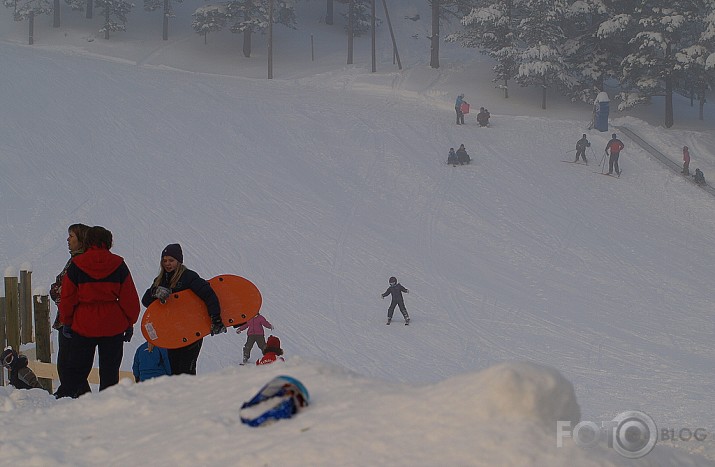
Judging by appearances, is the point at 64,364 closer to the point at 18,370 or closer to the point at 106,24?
the point at 18,370

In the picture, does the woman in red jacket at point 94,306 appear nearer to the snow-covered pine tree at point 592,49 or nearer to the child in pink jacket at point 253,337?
the child in pink jacket at point 253,337

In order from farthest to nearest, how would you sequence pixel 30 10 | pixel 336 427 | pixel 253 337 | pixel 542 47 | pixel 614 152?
pixel 30 10 < pixel 542 47 < pixel 614 152 < pixel 253 337 < pixel 336 427

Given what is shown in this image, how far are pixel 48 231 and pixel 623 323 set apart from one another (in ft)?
42.2

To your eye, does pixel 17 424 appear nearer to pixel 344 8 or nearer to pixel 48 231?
pixel 48 231

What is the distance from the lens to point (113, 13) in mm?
48969

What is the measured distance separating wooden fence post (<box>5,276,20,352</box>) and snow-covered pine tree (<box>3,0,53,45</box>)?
43.1m

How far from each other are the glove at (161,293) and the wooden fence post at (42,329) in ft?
8.23

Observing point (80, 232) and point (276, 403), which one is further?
point (80, 232)

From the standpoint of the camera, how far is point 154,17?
53188 mm

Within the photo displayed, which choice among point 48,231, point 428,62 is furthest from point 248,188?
point 428,62

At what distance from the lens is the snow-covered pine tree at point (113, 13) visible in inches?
1874

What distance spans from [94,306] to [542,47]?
31.9m

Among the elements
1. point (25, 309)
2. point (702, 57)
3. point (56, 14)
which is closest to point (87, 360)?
point (25, 309)

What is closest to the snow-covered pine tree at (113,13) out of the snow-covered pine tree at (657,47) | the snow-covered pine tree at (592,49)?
the snow-covered pine tree at (592,49)
